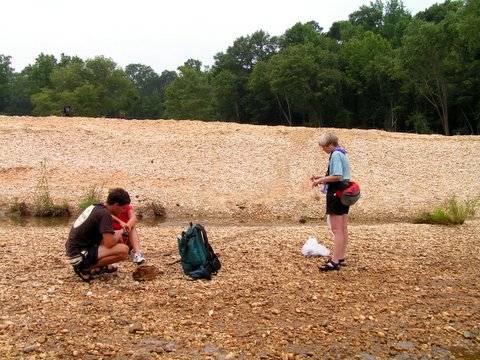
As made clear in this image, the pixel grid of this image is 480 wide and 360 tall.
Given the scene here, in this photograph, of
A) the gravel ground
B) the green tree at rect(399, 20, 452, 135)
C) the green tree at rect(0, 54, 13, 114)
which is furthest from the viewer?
the green tree at rect(0, 54, 13, 114)

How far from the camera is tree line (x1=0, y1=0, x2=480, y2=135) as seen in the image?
31359mm

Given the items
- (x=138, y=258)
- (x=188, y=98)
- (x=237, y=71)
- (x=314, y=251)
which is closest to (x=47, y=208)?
(x=138, y=258)

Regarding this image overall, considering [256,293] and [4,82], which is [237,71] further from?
[256,293]

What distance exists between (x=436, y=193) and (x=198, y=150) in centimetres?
879

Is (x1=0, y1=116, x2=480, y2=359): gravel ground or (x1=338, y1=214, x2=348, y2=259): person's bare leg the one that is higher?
(x1=338, y1=214, x2=348, y2=259): person's bare leg

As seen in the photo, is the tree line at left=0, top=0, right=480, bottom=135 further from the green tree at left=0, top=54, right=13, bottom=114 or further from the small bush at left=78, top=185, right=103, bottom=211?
the small bush at left=78, top=185, right=103, bottom=211

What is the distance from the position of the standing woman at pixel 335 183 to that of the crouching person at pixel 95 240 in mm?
2468

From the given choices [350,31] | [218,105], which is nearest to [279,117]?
[218,105]

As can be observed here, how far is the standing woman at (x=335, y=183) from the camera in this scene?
19.0ft

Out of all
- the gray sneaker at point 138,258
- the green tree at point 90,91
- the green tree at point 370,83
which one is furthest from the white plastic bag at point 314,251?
the green tree at point 90,91

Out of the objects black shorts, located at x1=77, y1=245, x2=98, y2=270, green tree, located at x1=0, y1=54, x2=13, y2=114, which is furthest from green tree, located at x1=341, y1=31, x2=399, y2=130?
green tree, located at x1=0, y1=54, x2=13, y2=114

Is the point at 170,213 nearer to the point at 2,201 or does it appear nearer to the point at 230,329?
the point at 2,201

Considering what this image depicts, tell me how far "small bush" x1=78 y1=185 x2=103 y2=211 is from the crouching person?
20.3 ft

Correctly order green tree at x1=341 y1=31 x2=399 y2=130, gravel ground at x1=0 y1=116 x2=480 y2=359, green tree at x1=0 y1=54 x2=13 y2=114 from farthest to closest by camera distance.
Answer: green tree at x1=0 y1=54 x2=13 y2=114 < green tree at x1=341 y1=31 x2=399 y2=130 < gravel ground at x1=0 y1=116 x2=480 y2=359
